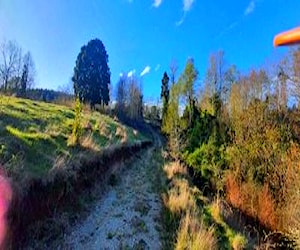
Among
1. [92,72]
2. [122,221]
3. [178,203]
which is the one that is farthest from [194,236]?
[92,72]

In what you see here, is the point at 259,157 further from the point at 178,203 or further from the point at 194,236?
the point at 194,236

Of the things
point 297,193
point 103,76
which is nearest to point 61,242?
point 297,193

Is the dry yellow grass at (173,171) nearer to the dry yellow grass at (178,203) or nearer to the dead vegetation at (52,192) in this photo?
the dry yellow grass at (178,203)

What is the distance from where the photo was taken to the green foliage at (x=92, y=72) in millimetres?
41906

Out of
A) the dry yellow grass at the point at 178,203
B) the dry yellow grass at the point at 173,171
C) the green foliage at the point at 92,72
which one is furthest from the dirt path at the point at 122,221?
the green foliage at the point at 92,72

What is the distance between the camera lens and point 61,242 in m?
6.30

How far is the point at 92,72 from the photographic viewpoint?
1663 inches

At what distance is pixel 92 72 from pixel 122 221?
35.7 metres

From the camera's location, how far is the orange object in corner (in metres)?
0.69

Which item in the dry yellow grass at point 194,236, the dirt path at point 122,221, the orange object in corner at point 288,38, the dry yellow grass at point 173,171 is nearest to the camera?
the orange object in corner at point 288,38

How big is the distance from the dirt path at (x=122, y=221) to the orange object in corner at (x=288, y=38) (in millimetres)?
6148

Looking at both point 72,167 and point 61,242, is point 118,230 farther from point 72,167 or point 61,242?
point 72,167

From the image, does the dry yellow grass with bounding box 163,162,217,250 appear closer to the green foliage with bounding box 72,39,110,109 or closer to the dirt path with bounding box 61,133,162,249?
the dirt path with bounding box 61,133,162,249

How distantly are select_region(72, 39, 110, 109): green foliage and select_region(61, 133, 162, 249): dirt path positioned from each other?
31.0 metres
